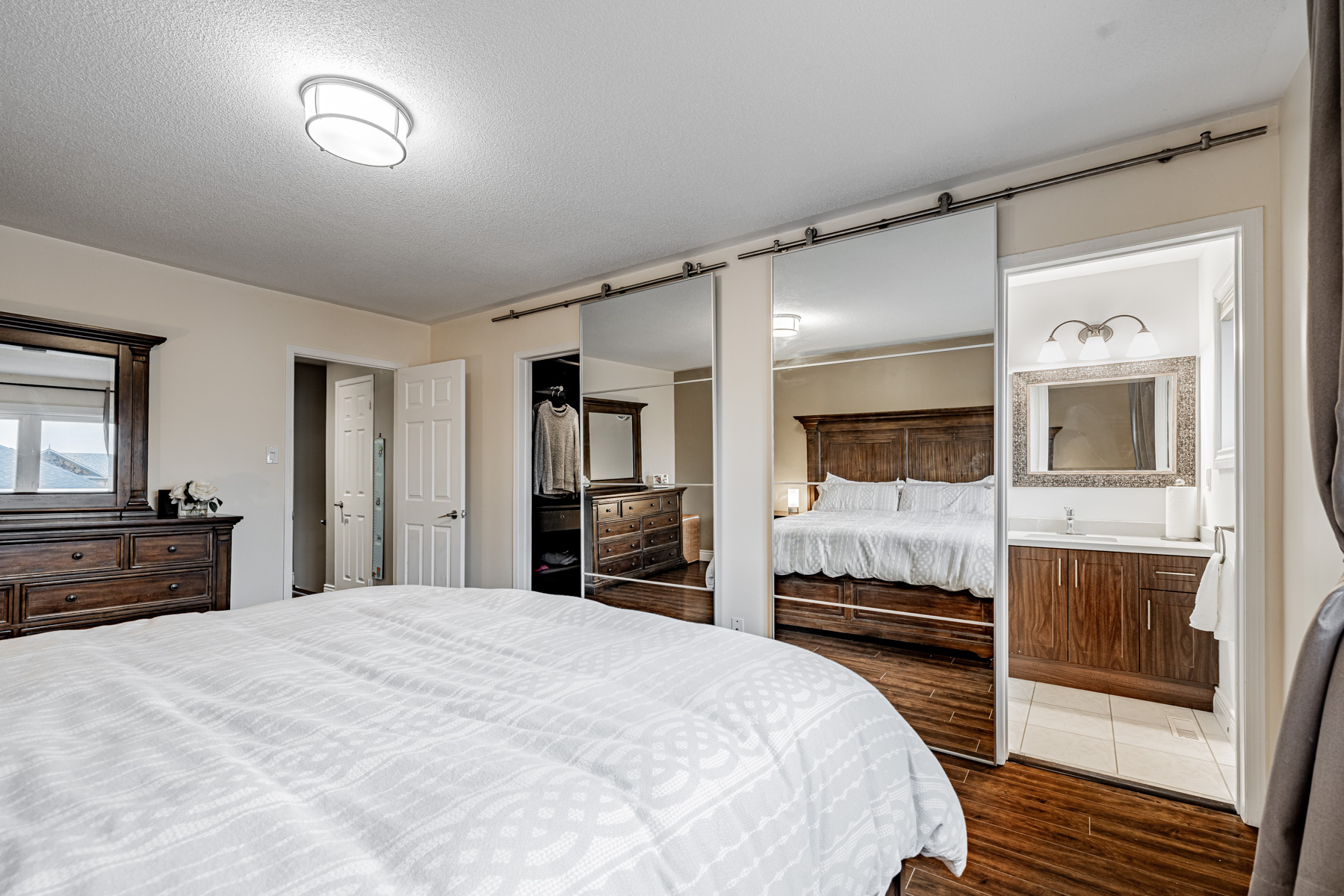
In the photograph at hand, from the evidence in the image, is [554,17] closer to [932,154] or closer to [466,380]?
[932,154]

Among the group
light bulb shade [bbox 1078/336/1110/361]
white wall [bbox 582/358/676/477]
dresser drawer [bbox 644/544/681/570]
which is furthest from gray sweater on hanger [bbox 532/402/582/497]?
light bulb shade [bbox 1078/336/1110/361]

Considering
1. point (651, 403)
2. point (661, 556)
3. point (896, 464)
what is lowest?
point (661, 556)

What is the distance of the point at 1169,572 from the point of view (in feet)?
10.6

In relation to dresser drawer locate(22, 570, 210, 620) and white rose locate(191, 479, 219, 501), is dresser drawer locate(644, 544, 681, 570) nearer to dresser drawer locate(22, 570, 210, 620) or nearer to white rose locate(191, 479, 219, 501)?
→ dresser drawer locate(22, 570, 210, 620)

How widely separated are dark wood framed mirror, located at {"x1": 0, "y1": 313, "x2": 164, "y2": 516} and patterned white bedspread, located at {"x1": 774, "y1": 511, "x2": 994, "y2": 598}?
141 inches

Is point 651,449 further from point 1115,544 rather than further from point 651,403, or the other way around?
point 1115,544

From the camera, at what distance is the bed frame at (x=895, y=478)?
273cm

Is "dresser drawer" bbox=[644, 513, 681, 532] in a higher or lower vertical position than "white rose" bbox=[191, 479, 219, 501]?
lower

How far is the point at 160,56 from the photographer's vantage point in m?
1.91

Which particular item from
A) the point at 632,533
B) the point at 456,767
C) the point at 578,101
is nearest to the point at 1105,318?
the point at 632,533

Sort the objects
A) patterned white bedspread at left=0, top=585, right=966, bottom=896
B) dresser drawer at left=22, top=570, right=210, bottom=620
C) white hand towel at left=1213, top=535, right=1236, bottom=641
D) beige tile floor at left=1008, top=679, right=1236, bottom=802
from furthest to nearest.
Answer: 1. dresser drawer at left=22, top=570, right=210, bottom=620
2. white hand towel at left=1213, top=535, right=1236, bottom=641
3. beige tile floor at left=1008, top=679, right=1236, bottom=802
4. patterned white bedspread at left=0, top=585, right=966, bottom=896

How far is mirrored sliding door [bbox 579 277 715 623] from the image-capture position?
358cm

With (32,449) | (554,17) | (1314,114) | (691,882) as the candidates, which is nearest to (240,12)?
(554,17)

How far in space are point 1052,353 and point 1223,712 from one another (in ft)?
6.91
